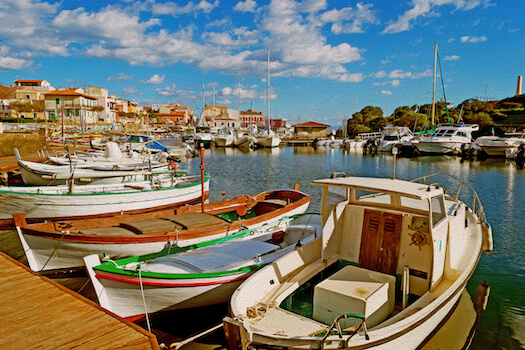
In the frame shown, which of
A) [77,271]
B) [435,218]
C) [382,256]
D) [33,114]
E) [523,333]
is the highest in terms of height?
[33,114]

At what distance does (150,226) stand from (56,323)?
469 cm

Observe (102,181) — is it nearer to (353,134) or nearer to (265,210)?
(265,210)

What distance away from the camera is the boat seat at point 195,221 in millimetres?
9772

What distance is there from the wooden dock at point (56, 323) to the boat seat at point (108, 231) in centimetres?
297

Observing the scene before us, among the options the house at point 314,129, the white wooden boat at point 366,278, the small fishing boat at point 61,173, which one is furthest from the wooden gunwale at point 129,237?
the house at point 314,129

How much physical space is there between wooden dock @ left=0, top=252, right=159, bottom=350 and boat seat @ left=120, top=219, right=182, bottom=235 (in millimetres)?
3269

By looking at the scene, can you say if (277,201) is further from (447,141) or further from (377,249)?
(447,141)

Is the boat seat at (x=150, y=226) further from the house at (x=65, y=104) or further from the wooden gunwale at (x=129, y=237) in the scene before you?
the house at (x=65, y=104)

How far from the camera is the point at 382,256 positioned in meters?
6.86

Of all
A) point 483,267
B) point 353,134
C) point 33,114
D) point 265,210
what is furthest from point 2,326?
point 353,134

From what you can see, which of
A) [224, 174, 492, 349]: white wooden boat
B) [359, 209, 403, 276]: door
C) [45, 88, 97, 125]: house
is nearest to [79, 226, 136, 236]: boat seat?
[224, 174, 492, 349]: white wooden boat

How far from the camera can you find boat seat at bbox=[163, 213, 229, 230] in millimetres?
9772

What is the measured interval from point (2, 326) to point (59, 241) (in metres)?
4.12

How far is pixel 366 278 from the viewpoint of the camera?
6305mm
